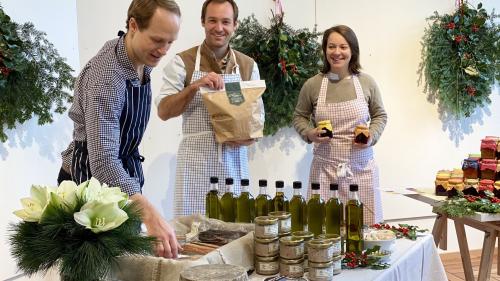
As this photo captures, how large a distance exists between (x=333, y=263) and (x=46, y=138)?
2.45 meters

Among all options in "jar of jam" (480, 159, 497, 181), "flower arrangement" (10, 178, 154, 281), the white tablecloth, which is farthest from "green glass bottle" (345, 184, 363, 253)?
"jar of jam" (480, 159, 497, 181)

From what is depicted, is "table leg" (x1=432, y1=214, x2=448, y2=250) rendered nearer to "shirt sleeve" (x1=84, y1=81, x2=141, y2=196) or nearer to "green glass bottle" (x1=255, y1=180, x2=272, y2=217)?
"green glass bottle" (x1=255, y1=180, x2=272, y2=217)

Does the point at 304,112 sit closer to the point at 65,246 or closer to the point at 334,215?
the point at 334,215

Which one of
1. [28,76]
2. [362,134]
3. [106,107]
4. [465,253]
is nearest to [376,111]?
[362,134]

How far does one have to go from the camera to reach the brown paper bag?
2424mm

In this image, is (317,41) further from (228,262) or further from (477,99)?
(228,262)

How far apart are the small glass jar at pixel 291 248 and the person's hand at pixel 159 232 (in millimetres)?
304

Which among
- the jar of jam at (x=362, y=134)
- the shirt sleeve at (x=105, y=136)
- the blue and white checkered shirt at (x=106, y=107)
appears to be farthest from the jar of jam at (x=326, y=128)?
the shirt sleeve at (x=105, y=136)

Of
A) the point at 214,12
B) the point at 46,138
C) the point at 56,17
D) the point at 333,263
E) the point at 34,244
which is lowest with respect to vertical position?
the point at 333,263

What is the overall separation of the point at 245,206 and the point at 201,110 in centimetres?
83

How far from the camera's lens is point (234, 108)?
245cm

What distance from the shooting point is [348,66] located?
3010 millimetres

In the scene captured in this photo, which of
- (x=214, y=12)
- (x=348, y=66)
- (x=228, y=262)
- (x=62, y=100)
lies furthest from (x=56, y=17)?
(x=228, y=262)

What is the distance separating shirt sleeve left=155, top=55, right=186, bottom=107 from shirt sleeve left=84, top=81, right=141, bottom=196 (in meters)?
0.95
